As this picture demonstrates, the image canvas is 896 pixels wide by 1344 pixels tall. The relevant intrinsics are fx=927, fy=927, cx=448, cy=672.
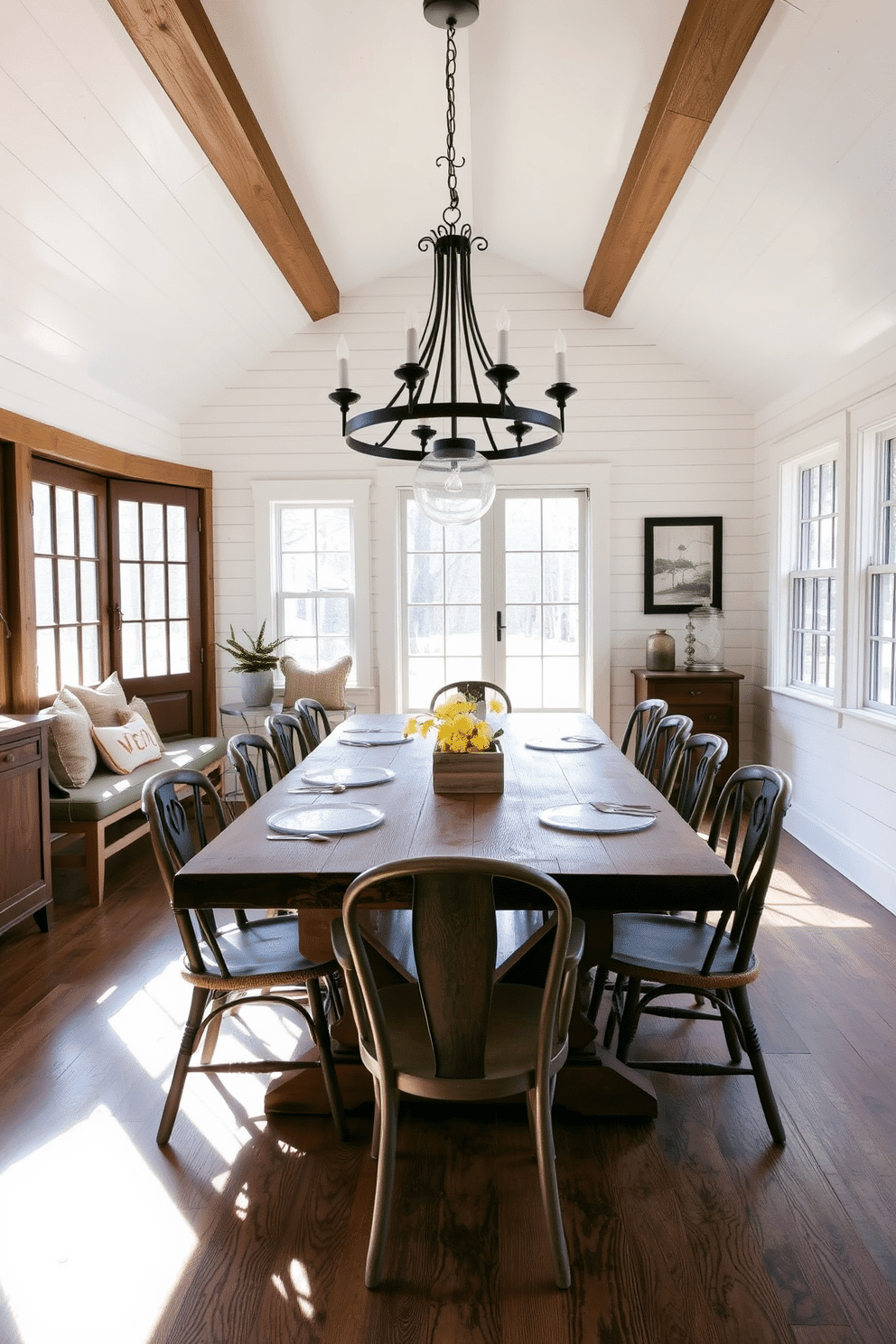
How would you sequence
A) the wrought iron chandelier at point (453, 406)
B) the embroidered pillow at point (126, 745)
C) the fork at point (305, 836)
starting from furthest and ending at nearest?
the embroidered pillow at point (126, 745) → the wrought iron chandelier at point (453, 406) → the fork at point (305, 836)

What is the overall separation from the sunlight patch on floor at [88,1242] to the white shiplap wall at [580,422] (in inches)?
166

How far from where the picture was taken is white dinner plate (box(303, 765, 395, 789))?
9.80 feet

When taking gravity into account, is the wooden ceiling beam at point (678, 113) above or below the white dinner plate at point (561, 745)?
above

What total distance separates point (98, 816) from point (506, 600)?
314cm

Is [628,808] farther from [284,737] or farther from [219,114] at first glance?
[219,114]

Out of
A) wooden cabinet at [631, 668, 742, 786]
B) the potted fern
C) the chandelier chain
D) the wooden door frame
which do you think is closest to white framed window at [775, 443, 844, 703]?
wooden cabinet at [631, 668, 742, 786]

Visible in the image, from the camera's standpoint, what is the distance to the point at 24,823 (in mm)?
Result: 3812

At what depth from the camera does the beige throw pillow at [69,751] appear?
4395mm

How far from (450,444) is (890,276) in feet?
6.92

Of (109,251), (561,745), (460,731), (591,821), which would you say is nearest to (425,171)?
(109,251)

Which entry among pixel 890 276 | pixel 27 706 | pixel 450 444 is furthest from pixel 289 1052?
pixel 890 276

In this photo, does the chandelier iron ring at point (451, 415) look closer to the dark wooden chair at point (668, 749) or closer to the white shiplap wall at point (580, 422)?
the dark wooden chair at point (668, 749)

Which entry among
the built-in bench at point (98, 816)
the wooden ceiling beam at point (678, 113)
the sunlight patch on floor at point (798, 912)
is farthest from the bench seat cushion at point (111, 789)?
the wooden ceiling beam at point (678, 113)

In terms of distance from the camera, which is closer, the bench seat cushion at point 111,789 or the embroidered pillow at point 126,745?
the bench seat cushion at point 111,789
